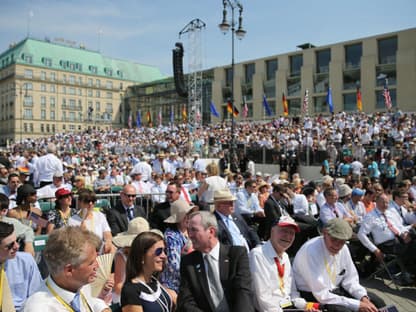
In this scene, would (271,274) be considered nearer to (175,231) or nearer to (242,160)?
(175,231)

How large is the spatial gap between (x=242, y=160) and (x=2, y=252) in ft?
63.7

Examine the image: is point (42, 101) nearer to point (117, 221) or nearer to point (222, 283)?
point (117, 221)

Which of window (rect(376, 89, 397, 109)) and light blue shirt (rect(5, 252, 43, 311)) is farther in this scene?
window (rect(376, 89, 397, 109))

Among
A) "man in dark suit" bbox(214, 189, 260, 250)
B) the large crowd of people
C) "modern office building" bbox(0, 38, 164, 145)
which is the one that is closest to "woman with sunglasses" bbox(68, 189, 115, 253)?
the large crowd of people

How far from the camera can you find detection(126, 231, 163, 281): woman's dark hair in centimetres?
289

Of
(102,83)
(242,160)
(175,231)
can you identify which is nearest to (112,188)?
(175,231)

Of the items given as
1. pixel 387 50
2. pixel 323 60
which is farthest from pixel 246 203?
pixel 323 60

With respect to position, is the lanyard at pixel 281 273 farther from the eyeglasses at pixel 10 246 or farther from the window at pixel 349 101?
the window at pixel 349 101

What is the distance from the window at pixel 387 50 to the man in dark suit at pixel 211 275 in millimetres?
46071

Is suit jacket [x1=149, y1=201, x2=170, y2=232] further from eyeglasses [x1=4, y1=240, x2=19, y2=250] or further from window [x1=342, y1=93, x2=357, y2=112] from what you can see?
window [x1=342, y1=93, x2=357, y2=112]

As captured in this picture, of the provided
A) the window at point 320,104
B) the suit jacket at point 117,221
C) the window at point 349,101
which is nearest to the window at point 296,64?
the window at point 320,104

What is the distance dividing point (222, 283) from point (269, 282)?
58 cm

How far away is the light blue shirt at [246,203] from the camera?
8414 millimetres

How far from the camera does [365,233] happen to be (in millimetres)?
6281
